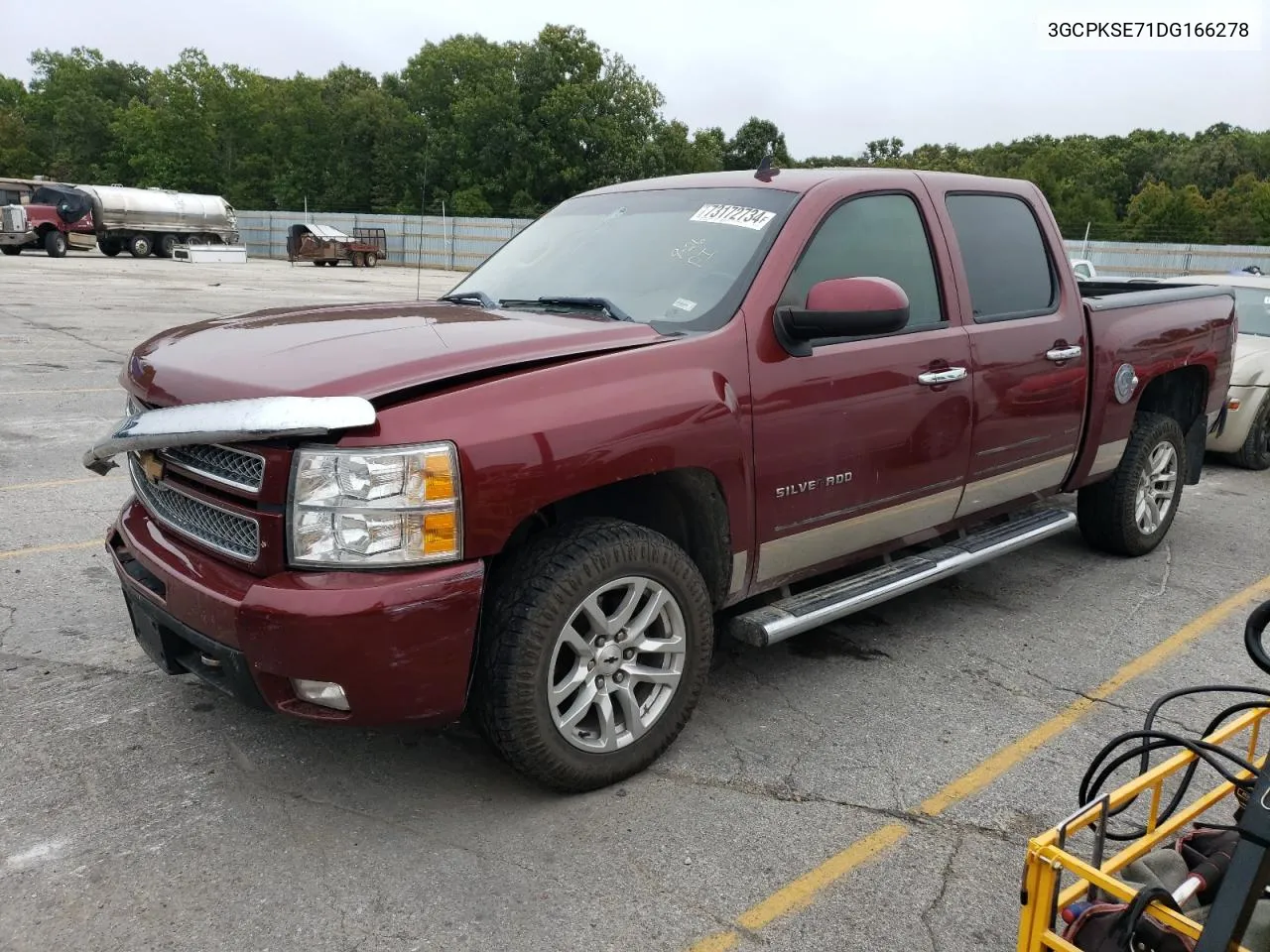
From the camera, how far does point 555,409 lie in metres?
2.81

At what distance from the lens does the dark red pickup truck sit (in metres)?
2.60

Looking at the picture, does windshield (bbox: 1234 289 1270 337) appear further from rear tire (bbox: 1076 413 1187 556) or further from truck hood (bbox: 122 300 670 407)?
truck hood (bbox: 122 300 670 407)

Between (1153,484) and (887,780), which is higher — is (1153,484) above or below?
above

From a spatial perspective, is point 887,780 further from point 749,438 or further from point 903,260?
point 903,260

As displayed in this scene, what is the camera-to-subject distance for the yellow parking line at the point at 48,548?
5.06 metres

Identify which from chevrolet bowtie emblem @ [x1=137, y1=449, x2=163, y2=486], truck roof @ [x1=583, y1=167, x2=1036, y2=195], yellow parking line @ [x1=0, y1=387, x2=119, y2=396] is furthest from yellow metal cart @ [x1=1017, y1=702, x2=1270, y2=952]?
yellow parking line @ [x1=0, y1=387, x2=119, y2=396]

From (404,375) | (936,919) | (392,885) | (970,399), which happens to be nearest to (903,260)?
(970,399)

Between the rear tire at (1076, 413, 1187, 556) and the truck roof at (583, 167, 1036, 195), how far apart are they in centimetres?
158

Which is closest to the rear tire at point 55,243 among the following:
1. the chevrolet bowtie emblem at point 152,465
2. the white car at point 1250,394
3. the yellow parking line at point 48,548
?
the yellow parking line at point 48,548

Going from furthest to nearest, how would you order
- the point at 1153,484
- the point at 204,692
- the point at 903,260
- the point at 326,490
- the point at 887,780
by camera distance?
the point at 1153,484, the point at 903,260, the point at 204,692, the point at 887,780, the point at 326,490

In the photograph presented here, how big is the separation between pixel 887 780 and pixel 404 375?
1920 millimetres

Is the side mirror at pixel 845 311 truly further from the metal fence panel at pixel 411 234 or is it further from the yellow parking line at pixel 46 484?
the metal fence panel at pixel 411 234

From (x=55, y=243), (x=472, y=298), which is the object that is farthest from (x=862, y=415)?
(x=55, y=243)

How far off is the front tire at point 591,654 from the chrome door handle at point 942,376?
1248mm
